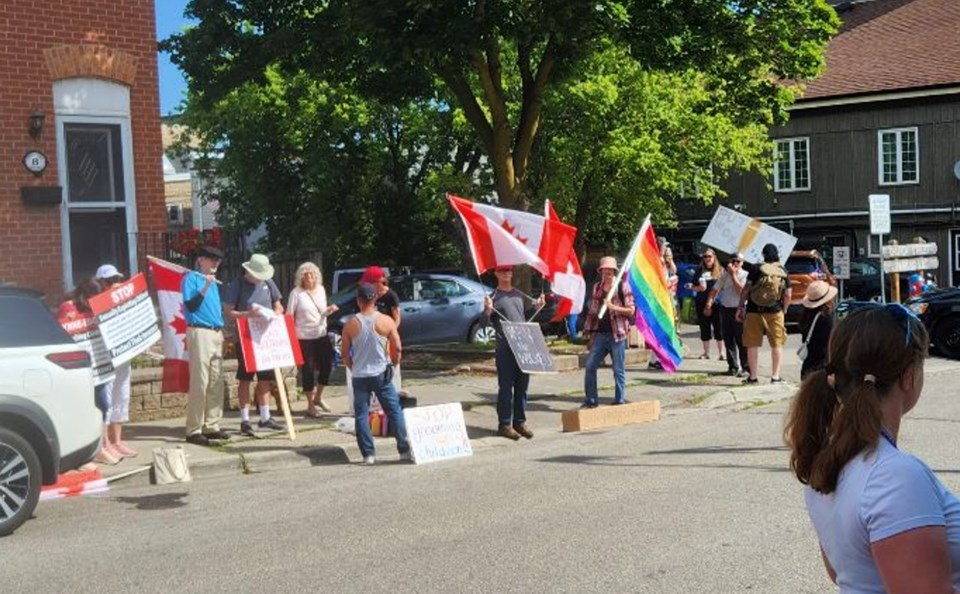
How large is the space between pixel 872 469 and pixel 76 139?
13454 millimetres

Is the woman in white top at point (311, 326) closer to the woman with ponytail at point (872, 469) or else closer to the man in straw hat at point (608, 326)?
the man in straw hat at point (608, 326)

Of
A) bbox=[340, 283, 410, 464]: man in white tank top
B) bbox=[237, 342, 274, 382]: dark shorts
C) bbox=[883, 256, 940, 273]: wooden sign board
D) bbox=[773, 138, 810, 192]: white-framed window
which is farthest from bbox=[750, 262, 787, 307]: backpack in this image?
bbox=[773, 138, 810, 192]: white-framed window

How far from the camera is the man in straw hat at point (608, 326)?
36.8 feet

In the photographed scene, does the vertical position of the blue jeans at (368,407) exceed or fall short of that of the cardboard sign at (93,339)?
it falls short

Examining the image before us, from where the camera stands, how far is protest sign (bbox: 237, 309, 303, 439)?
10219 mm

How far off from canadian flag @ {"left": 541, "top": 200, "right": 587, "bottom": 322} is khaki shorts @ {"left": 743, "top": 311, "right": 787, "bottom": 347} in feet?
8.93

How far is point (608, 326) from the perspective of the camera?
444 inches

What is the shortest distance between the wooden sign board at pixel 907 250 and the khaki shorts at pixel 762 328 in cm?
662

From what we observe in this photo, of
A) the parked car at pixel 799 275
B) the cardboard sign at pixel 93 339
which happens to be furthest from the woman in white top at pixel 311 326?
the parked car at pixel 799 275

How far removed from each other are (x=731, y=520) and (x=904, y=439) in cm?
357

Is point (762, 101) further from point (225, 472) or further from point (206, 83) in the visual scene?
point (225, 472)

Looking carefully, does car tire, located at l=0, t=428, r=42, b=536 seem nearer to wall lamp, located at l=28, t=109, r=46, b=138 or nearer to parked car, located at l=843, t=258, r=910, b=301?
wall lamp, located at l=28, t=109, r=46, b=138

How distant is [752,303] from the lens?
13.0 metres

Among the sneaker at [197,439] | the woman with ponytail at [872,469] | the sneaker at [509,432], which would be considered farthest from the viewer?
the sneaker at [509,432]
